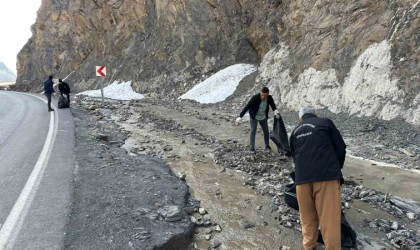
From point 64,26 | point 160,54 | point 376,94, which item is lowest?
point 376,94

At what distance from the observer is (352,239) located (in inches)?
185

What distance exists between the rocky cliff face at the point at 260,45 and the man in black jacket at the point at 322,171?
293 inches

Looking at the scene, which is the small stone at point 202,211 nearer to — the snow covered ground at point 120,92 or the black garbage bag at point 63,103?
the black garbage bag at point 63,103

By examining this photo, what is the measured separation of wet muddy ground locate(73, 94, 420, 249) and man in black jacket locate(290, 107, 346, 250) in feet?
2.62

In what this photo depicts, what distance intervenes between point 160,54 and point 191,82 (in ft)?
20.3

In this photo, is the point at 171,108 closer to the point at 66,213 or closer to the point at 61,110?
Answer: the point at 61,110

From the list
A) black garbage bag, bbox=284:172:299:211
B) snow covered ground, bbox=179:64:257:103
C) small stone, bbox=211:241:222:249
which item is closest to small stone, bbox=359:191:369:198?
black garbage bag, bbox=284:172:299:211

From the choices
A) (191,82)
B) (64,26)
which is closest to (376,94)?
(191,82)

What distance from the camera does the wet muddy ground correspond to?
518 cm

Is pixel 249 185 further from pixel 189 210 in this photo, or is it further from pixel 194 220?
pixel 194 220

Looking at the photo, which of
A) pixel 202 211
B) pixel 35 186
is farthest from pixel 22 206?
pixel 202 211

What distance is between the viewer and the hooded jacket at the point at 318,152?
4.20 m

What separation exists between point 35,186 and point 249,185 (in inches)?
151

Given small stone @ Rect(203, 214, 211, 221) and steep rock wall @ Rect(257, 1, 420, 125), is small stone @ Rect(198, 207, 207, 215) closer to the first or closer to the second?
small stone @ Rect(203, 214, 211, 221)
